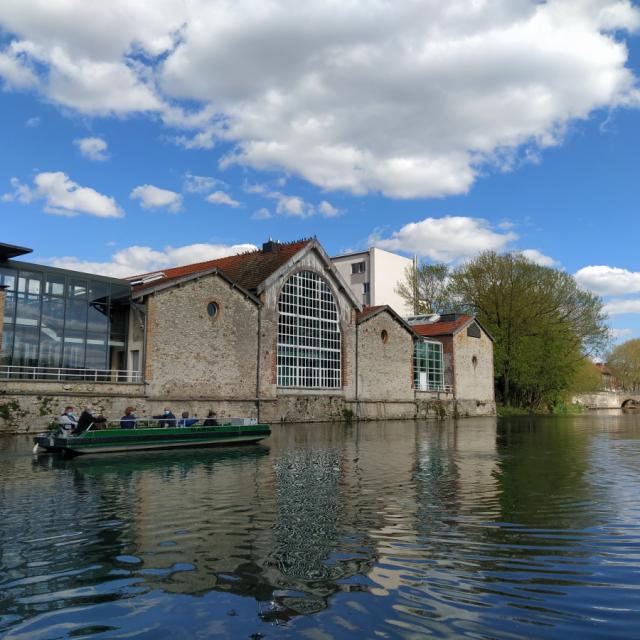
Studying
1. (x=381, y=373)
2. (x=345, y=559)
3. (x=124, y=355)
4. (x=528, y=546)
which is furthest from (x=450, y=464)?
(x=381, y=373)

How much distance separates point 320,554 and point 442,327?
155ft

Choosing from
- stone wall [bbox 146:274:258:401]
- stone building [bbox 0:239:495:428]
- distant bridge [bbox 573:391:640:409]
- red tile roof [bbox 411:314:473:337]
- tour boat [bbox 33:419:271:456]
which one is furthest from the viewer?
distant bridge [bbox 573:391:640:409]

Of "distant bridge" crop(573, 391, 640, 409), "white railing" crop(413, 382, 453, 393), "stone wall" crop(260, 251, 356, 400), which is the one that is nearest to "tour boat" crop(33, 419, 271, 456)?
"stone wall" crop(260, 251, 356, 400)

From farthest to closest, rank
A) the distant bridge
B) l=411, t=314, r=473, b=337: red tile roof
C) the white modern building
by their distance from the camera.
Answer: the distant bridge < the white modern building < l=411, t=314, r=473, b=337: red tile roof

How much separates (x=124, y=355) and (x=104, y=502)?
2278 centimetres

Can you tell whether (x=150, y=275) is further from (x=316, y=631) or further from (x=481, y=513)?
(x=316, y=631)

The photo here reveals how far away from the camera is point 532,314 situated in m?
57.0

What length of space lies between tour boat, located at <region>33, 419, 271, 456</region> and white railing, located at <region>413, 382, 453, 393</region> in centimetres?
2826

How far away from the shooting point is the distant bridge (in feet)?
302

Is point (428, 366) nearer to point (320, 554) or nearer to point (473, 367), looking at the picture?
point (473, 367)

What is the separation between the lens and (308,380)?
40.7m

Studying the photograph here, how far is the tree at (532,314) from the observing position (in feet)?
185

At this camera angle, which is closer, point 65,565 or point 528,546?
point 65,565

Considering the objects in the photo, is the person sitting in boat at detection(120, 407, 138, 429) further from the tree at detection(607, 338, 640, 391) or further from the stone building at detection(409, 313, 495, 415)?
the tree at detection(607, 338, 640, 391)
